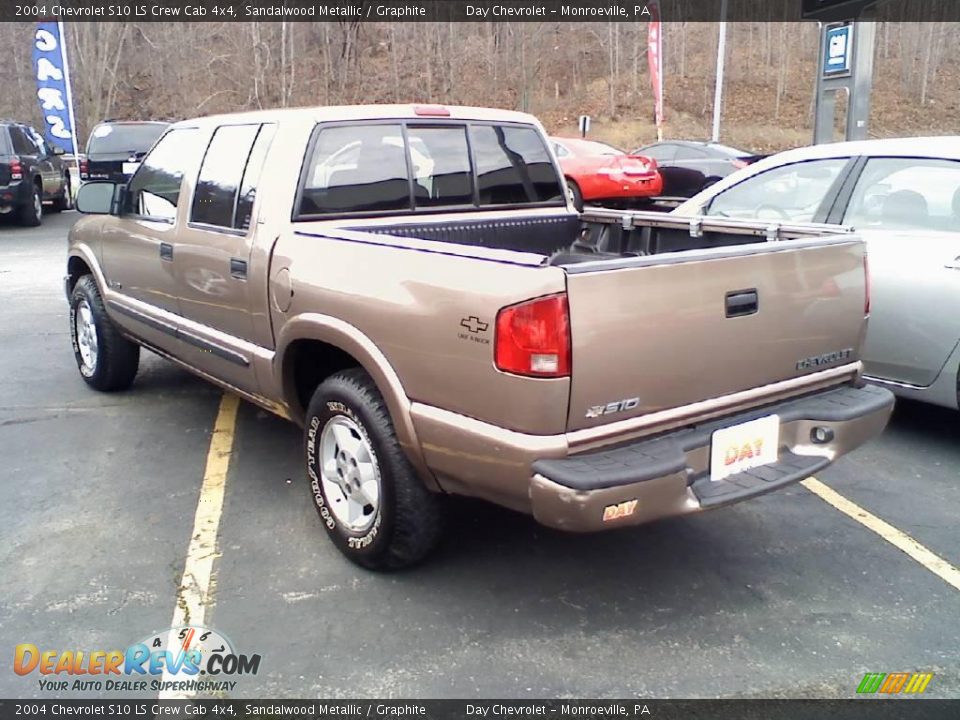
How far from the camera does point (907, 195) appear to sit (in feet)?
16.0

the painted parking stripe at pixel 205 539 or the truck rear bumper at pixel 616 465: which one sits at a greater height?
the truck rear bumper at pixel 616 465

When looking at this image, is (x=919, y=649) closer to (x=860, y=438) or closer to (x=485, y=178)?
(x=860, y=438)

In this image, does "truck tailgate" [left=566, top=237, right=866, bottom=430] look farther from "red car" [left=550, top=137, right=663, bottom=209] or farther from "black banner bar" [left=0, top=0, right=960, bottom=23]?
"black banner bar" [left=0, top=0, right=960, bottom=23]

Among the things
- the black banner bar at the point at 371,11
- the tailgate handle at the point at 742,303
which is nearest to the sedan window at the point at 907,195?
the tailgate handle at the point at 742,303

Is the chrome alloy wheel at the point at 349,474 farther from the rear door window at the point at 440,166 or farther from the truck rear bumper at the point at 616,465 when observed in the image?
the rear door window at the point at 440,166

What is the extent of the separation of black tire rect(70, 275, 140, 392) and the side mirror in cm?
64

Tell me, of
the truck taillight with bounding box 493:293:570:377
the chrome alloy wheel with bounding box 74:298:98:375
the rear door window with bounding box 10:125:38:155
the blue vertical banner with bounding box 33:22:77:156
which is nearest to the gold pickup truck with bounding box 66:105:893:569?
the truck taillight with bounding box 493:293:570:377

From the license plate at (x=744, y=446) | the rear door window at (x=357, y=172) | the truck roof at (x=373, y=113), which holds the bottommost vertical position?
the license plate at (x=744, y=446)

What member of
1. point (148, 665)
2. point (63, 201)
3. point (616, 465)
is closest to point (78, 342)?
point (148, 665)

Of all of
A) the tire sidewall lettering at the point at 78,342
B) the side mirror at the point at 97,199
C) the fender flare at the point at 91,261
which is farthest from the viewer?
the tire sidewall lettering at the point at 78,342

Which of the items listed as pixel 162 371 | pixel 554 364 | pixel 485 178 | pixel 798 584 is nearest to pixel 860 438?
pixel 798 584

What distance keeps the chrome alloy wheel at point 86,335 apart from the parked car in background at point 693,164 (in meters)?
13.0

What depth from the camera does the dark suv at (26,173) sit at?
15100 mm

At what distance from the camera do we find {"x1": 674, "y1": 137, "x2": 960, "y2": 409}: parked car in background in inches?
179
